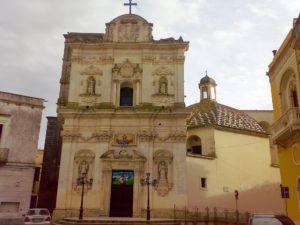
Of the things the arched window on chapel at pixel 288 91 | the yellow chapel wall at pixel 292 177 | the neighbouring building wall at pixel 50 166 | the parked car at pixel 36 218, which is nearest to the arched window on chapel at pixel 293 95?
the arched window on chapel at pixel 288 91

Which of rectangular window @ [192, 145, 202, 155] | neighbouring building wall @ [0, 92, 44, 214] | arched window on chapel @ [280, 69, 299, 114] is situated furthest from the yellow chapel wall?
neighbouring building wall @ [0, 92, 44, 214]

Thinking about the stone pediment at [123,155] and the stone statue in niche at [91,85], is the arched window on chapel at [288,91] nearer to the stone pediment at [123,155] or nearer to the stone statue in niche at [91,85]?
the stone pediment at [123,155]

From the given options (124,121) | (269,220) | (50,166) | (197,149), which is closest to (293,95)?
(269,220)

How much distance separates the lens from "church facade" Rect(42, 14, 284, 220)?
2172 centimetres

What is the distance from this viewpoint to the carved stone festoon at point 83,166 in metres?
22.0

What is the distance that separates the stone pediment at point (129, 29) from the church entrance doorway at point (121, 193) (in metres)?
10.1

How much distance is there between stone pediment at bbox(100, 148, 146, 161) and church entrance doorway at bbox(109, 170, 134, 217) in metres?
0.96

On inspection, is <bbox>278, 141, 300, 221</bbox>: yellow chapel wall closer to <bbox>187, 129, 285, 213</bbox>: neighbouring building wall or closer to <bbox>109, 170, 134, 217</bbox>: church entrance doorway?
<bbox>187, 129, 285, 213</bbox>: neighbouring building wall

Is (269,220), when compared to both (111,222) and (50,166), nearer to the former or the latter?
(111,222)

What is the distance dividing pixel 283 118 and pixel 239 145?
12.5 m

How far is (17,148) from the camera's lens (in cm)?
2158

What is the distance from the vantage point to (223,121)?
28.5 metres

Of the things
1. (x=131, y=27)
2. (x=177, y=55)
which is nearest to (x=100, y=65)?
(x=131, y=27)

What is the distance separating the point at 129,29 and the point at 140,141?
8.88 m
